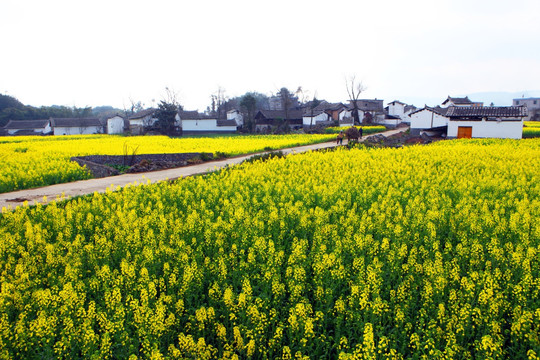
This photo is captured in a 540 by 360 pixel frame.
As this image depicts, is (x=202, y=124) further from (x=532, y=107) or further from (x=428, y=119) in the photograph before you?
(x=532, y=107)

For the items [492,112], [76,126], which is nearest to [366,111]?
[492,112]

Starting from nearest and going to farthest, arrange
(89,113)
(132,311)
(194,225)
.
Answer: (132,311), (194,225), (89,113)

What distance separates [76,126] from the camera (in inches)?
3226

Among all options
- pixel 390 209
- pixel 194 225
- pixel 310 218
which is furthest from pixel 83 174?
pixel 390 209

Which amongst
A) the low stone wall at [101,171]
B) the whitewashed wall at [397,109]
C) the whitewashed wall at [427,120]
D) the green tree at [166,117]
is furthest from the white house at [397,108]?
the low stone wall at [101,171]

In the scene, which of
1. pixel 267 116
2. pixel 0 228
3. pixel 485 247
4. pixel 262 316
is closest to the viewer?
pixel 262 316

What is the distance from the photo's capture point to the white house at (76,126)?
80.4m

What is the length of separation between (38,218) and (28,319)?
620cm

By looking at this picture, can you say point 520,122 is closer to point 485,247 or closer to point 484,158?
point 484,158

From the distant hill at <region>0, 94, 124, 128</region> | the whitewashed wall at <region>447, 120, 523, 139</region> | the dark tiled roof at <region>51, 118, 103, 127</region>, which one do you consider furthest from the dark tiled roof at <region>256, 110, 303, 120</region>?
the whitewashed wall at <region>447, 120, 523, 139</region>

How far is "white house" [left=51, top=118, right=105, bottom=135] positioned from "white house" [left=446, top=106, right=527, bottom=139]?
7132 centimetres

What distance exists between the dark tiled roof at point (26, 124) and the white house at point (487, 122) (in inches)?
3239

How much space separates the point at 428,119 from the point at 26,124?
8186 centimetres

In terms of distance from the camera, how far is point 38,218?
11.4 metres
